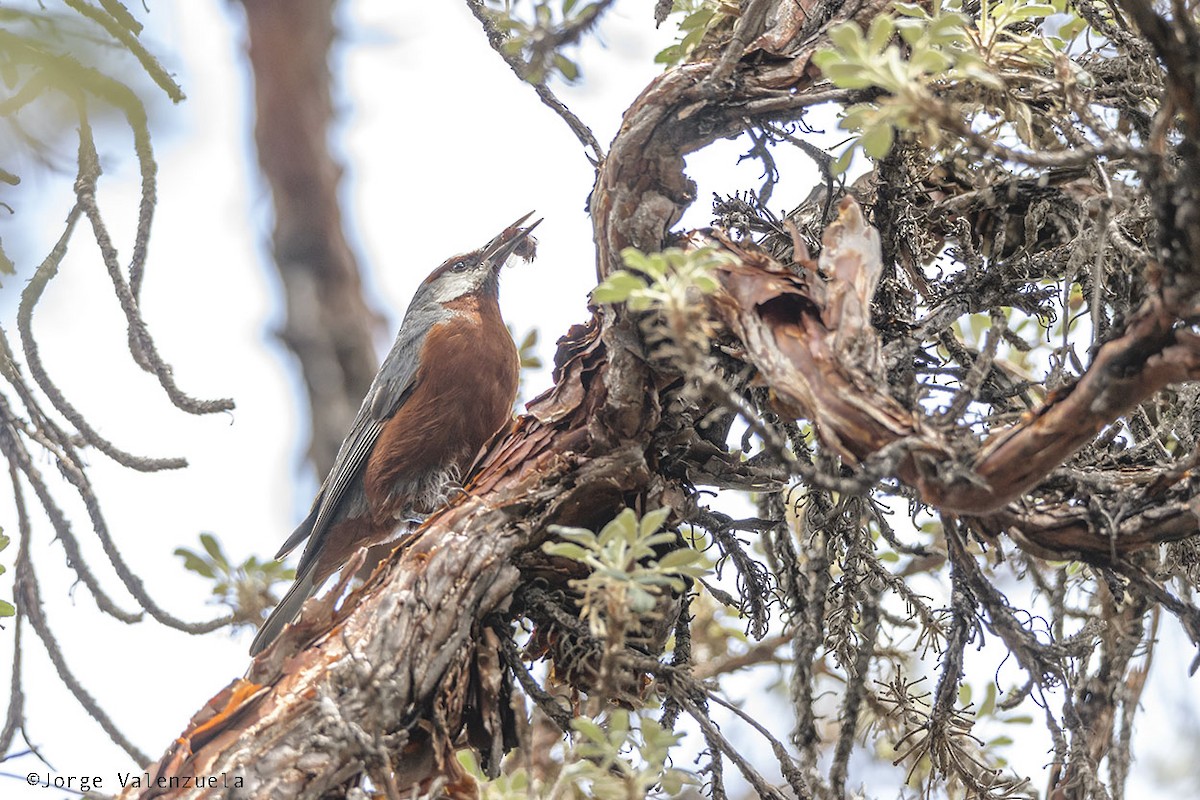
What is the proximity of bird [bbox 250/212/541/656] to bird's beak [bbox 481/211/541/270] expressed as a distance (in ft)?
1.55

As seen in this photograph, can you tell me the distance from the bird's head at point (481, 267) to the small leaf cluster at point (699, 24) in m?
2.01

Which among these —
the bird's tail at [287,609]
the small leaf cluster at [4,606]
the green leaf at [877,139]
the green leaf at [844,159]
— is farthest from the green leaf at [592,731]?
the bird's tail at [287,609]

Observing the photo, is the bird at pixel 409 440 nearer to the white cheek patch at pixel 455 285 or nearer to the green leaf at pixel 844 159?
the white cheek patch at pixel 455 285

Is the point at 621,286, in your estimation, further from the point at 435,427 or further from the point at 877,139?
the point at 435,427

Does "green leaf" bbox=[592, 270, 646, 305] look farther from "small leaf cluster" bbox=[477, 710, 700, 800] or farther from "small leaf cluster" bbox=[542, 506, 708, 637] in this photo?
"small leaf cluster" bbox=[477, 710, 700, 800]

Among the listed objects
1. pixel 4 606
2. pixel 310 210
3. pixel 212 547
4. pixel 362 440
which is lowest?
pixel 4 606

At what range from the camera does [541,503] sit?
2.68 meters

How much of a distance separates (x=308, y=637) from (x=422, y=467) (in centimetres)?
190

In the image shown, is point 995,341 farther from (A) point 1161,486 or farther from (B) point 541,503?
(B) point 541,503

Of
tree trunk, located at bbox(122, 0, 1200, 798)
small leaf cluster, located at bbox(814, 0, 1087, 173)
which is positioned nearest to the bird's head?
tree trunk, located at bbox(122, 0, 1200, 798)

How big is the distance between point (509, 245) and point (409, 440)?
128cm

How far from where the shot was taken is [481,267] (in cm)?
543

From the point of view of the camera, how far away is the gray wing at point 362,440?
4543mm

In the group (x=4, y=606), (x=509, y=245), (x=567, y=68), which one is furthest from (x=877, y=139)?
(x=509, y=245)
